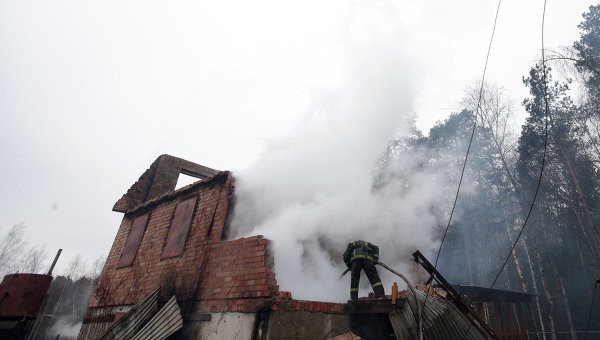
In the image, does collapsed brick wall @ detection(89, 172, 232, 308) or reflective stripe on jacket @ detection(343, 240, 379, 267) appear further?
collapsed brick wall @ detection(89, 172, 232, 308)

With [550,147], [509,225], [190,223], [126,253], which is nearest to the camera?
[190,223]

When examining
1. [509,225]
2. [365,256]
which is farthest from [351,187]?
[509,225]

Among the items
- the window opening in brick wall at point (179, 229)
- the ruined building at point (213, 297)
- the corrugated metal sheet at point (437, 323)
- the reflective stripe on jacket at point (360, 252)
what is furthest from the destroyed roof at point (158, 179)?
the corrugated metal sheet at point (437, 323)

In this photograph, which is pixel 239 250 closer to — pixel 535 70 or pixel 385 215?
pixel 385 215

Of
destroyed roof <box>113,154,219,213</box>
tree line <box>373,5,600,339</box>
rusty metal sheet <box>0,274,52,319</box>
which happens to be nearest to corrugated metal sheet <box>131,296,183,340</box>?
destroyed roof <box>113,154,219,213</box>

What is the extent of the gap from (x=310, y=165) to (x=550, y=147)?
14589 mm

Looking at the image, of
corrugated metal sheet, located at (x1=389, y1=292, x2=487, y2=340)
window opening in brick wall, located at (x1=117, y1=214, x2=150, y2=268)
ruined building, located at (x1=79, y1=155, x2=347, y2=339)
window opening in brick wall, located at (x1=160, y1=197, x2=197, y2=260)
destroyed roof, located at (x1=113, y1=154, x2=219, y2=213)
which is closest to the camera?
corrugated metal sheet, located at (x1=389, y1=292, x2=487, y2=340)

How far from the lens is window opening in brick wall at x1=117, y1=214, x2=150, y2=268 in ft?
26.5

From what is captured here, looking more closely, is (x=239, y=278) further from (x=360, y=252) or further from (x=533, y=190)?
(x=533, y=190)

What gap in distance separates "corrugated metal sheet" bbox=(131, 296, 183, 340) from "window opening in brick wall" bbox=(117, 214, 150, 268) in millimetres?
2880

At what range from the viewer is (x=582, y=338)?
16.2 meters

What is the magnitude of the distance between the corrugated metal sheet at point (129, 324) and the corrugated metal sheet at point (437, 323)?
4.43 meters

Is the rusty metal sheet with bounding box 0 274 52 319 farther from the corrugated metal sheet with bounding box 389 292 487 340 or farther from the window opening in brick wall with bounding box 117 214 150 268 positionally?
the corrugated metal sheet with bounding box 389 292 487 340

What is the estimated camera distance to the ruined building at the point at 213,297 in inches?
173
